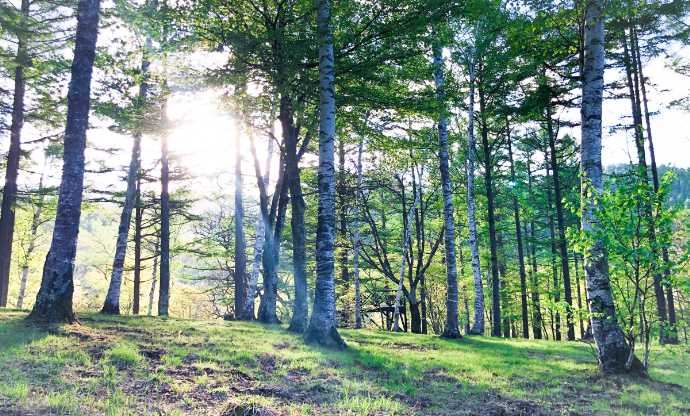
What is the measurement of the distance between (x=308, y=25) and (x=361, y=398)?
30.0ft

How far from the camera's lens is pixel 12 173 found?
624 inches

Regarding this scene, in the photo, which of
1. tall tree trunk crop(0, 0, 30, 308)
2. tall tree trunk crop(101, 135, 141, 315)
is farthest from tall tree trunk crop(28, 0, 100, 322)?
tall tree trunk crop(0, 0, 30, 308)

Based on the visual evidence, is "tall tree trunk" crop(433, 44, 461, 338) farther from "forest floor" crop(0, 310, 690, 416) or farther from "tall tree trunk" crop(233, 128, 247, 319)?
"tall tree trunk" crop(233, 128, 247, 319)

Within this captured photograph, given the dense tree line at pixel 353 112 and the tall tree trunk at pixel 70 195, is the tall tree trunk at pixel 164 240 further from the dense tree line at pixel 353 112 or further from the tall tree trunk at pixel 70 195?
the tall tree trunk at pixel 70 195

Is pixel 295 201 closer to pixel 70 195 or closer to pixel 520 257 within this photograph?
pixel 70 195

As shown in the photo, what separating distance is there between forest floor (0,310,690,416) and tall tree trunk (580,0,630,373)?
605 millimetres

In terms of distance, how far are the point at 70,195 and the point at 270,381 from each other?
5.87 metres

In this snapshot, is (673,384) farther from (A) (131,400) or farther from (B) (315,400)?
(A) (131,400)

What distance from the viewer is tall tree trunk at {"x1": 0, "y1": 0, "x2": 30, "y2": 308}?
49.7 feet

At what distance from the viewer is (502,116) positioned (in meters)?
13.9

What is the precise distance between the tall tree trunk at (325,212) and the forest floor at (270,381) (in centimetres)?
55

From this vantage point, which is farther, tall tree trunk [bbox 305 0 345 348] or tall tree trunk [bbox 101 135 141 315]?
tall tree trunk [bbox 101 135 141 315]

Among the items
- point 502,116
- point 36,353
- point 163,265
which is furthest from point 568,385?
point 163,265

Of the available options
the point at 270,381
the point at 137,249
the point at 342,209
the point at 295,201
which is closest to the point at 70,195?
the point at 295,201
